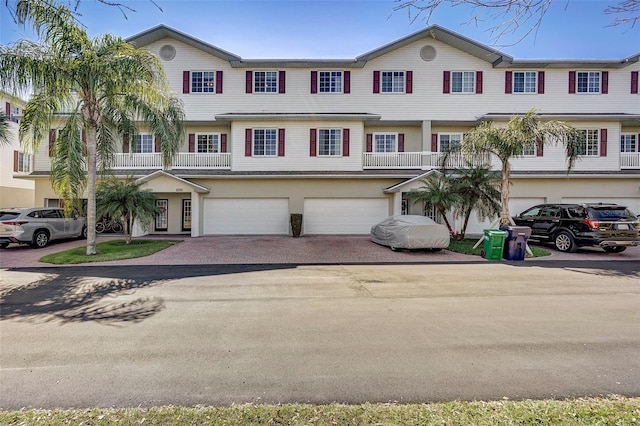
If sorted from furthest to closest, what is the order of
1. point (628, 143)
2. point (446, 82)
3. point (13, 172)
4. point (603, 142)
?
point (13, 172)
point (628, 143)
point (446, 82)
point (603, 142)

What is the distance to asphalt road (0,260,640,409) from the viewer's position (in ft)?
10.8

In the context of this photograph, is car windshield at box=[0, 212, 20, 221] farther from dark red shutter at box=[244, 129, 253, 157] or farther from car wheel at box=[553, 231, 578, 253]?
car wheel at box=[553, 231, 578, 253]

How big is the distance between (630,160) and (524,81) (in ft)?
25.5

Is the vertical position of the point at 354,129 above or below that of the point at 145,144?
above

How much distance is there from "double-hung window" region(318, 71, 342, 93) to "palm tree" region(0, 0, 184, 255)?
9.89 meters

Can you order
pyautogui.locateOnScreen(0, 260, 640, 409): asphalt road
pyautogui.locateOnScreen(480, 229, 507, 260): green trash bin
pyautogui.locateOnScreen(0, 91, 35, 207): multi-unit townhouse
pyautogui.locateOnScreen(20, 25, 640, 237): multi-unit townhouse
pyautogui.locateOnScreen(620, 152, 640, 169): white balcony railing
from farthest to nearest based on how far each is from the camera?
pyautogui.locateOnScreen(0, 91, 35, 207): multi-unit townhouse < pyautogui.locateOnScreen(620, 152, 640, 169): white balcony railing < pyautogui.locateOnScreen(20, 25, 640, 237): multi-unit townhouse < pyautogui.locateOnScreen(480, 229, 507, 260): green trash bin < pyautogui.locateOnScreen(0, 260, 640, 409): asphalt road

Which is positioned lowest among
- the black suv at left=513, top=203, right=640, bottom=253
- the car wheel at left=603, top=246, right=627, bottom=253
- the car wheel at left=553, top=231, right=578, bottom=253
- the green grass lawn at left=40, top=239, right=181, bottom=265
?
the green grass lawn at left=40, top=239, right=181, bottom=265

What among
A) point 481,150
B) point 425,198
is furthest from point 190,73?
point 481,150

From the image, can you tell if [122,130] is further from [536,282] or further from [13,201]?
[13,201]

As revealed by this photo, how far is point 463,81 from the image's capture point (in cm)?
1923

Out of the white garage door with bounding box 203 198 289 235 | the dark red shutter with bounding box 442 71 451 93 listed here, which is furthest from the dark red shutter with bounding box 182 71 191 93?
the dark red shutter with bounding box 442 71 451 93

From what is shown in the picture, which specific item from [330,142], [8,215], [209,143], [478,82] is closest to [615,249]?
[478,82]

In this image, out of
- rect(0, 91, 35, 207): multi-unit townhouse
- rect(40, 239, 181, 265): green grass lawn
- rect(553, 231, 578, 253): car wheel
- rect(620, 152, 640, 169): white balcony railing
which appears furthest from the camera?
rect(0, 91, 35, 207): multi-unit townhouse

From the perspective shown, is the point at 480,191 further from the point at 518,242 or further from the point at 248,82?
the point at 248,82
